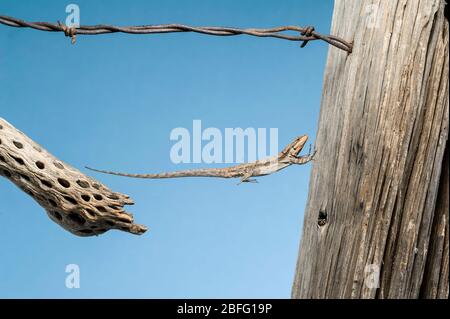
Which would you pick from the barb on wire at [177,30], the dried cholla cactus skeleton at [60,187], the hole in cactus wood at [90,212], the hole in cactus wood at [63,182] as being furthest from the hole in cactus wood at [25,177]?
the barb on wire at [177,30]

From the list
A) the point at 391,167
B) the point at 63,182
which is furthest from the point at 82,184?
the point at 391,167

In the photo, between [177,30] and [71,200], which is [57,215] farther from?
[177,30]

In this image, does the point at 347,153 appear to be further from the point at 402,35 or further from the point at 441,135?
the point at 402,35

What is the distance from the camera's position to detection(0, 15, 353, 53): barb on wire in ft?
5.79

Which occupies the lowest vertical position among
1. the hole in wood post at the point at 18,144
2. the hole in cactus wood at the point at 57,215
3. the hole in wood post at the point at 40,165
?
the hole in cactus wood at the point at 57,215

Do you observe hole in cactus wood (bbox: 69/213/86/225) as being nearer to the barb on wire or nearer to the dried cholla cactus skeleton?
the dried cholla cactus skeleton

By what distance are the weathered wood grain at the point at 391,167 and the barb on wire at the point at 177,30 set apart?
13 centimetres

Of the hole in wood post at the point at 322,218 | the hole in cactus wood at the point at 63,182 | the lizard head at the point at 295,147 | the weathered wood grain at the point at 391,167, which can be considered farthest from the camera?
the lizard head at the point at 295,147

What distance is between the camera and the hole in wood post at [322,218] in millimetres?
1759

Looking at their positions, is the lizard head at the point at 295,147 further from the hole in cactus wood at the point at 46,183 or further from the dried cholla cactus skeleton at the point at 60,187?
the hole in cactus wood at the point at 46,183

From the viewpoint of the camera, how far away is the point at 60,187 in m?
1.95

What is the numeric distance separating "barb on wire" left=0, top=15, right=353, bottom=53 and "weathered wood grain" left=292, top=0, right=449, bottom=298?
127 millimetres

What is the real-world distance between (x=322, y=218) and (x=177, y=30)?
686mm
